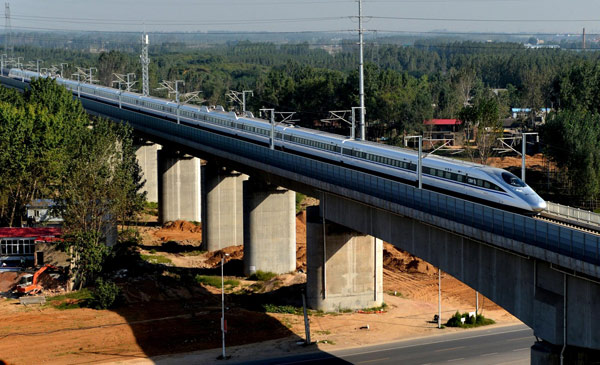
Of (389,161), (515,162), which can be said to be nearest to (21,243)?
(389,161)

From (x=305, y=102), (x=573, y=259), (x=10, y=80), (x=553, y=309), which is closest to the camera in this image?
(x=573, y=259)

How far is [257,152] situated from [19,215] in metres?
31.9

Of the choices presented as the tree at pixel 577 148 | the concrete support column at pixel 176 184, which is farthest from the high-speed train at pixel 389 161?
the tree at pixel 577 148

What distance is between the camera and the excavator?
68562mm

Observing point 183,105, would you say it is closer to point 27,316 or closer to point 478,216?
point 27,316

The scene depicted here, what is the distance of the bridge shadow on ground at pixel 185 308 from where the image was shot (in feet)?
187

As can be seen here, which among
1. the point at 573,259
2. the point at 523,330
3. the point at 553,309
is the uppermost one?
the point at 573,259

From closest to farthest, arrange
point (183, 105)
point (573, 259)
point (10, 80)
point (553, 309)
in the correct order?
point (573, 259) < point (553, 309) < point (183, 105) < point (10, 80)

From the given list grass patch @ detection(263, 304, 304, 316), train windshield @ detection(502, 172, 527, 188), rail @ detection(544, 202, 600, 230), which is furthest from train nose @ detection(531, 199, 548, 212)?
grass patch @ detection(263, 304, 304, 316)

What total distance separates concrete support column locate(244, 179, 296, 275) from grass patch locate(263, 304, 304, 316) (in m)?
12.6

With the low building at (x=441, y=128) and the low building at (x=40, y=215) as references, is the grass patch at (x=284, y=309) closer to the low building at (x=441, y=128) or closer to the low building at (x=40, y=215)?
the low building at (x=40, y=215)

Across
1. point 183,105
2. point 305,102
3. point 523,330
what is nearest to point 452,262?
point 523,330

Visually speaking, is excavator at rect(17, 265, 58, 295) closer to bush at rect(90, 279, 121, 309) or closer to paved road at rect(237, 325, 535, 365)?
bush at rect(90, 279, 121, 309)

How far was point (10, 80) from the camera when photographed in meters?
186
